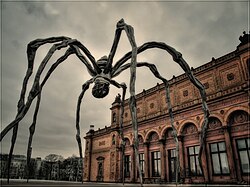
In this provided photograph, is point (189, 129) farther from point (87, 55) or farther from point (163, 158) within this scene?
point (87, 55)

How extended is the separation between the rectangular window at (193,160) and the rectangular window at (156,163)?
4.33m

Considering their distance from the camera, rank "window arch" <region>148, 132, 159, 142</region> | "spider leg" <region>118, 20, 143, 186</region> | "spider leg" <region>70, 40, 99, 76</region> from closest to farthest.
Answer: "spider leg" <region>118, 20, 143, 186</region> < "spider leg" <region>70, 40, 99, 76</region> < "window arch" <region>148, 132, 159, 142</region>

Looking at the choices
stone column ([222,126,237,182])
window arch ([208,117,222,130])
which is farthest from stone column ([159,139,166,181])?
stone column ([222,126,237,182])

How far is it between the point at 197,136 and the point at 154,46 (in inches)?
685

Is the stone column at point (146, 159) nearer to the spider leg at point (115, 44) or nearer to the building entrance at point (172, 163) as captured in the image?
the building entrance at point (172, 163)

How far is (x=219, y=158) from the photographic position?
18.4 meters

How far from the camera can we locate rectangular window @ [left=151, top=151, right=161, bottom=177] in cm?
2372

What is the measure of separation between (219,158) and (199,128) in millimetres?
3002

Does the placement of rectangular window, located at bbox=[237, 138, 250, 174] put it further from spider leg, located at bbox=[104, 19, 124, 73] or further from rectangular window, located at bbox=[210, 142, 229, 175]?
spider leg, located at bbox=[104, 19, 124, 73]

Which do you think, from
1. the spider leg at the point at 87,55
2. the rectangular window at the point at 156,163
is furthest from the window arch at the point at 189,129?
the spider leg at the point at 87,55

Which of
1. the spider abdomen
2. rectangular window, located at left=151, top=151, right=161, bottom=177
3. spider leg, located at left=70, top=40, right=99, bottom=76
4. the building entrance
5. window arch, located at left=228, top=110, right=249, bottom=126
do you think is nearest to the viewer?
the spider abdomen

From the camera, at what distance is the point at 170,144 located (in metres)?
22.7

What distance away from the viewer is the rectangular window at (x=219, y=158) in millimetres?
17906

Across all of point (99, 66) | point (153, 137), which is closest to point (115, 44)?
point (99, 66)
